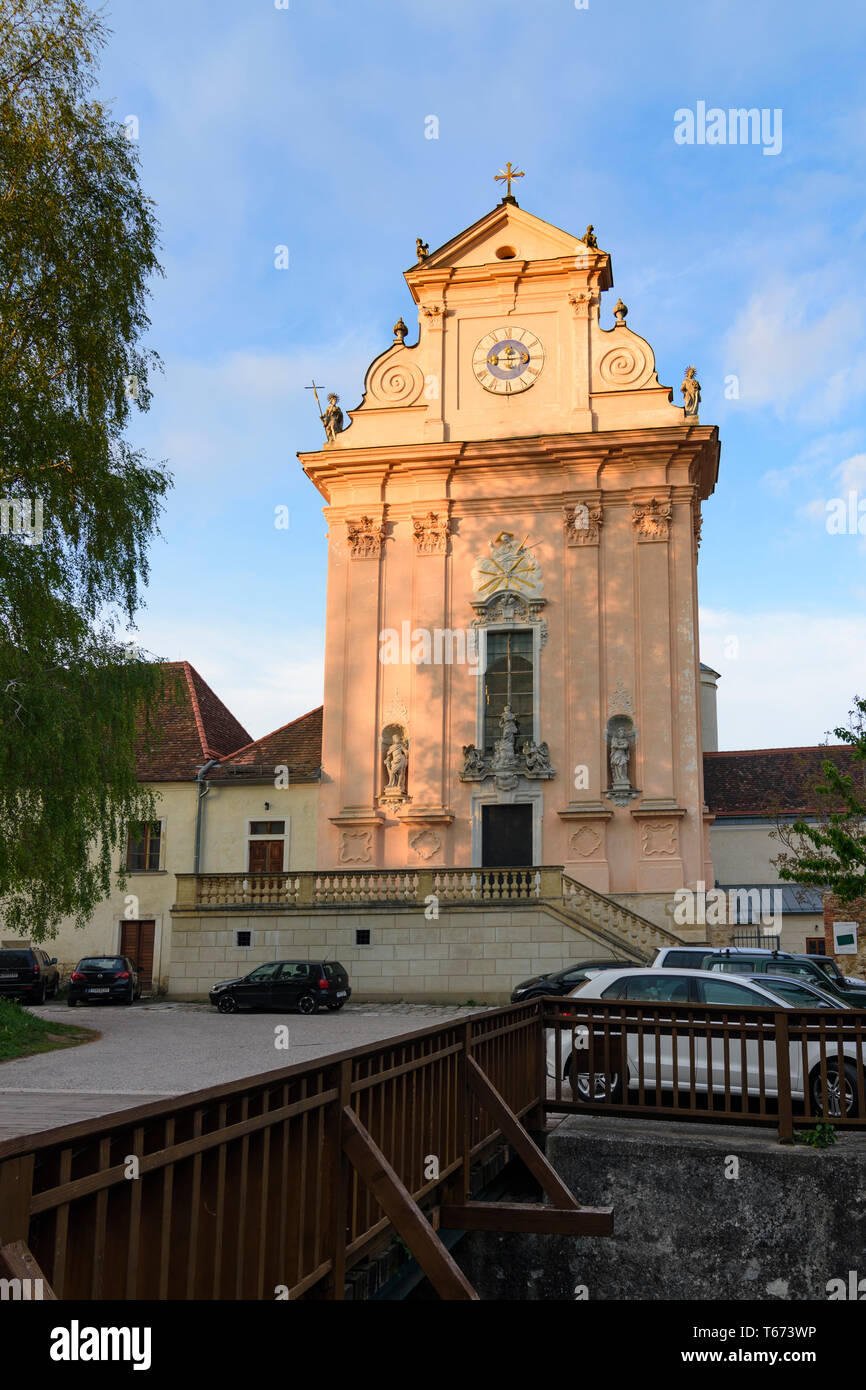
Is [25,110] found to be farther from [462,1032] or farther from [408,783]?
[408,783]

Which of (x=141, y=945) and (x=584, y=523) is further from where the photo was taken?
(x=141, y=945)

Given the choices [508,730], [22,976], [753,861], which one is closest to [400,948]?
[508,730]

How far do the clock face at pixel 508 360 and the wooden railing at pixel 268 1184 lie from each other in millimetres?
28969

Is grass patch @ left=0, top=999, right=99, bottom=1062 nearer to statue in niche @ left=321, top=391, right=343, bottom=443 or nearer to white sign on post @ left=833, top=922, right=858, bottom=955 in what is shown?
white sign on post @ left=833, top=922, right=858, bottom=955

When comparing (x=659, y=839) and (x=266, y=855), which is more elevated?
(x=659, y=839)

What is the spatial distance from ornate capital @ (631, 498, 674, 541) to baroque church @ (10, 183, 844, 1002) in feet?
0.19

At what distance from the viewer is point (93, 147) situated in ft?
59.9

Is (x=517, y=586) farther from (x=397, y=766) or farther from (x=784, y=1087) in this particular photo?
(x=784, y=1087)

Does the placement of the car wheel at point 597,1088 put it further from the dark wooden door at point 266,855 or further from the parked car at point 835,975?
Answer: the dark wooden door at point 266,855

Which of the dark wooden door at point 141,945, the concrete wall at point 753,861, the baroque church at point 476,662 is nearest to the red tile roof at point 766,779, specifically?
the concrete wall at point 753,861

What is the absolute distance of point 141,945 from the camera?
35.0m

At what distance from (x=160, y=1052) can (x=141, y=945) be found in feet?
57.5

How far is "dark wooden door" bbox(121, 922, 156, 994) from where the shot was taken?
3481cm

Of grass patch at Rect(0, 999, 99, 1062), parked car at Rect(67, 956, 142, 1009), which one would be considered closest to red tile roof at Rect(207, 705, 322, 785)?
parked car at Rect(67, 956, 142, 1009)
